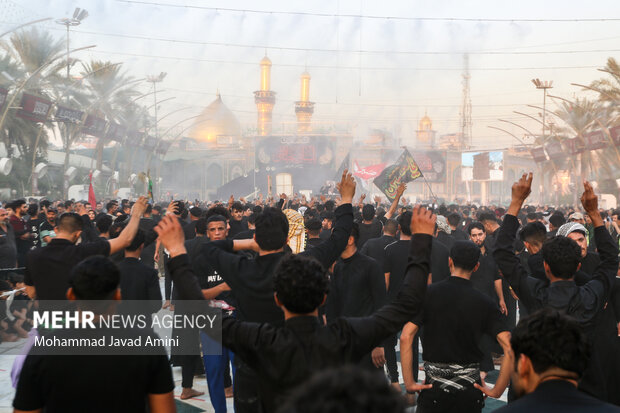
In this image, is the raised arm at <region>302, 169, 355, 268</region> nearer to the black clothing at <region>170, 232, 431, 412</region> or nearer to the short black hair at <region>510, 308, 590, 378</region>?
the black clothing at <region>170, 232, 431, 412</region>

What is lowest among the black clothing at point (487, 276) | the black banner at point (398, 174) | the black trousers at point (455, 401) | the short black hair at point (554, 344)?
the black trousers at point (455, 401)

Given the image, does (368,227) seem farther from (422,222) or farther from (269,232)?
(422,222)

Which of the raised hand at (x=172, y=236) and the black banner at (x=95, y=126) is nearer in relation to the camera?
the raised hand at (x=172, y=236)

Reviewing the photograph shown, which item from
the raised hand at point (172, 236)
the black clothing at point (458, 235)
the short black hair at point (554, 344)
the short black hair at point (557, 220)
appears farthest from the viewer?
the black clothing at point (458, 235)

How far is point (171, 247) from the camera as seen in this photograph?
9.50ft

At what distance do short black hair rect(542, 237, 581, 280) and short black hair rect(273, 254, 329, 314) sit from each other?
167cm

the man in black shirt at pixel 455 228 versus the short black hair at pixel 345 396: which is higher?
the short black hair at pixel 345 396

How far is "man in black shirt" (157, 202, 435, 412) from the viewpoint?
254 cm

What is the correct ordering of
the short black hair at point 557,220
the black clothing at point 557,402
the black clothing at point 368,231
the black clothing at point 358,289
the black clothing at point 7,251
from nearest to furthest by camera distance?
the black clothing at point 557,402 → the black clothing at point 358,289 → the black clothing at point 7,251 → the short black hair at point 557,220 → the black clothing at point 368,231

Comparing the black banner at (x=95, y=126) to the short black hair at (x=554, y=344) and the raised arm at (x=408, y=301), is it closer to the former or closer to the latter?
the raised arm at (x=408, y=301)

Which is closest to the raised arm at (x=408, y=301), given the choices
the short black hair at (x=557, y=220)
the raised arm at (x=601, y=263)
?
the raised arm at (x=601, y=263)

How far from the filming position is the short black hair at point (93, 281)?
265 cm

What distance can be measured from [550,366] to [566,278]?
1705mm

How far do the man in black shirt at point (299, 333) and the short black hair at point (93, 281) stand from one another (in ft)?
0.92
